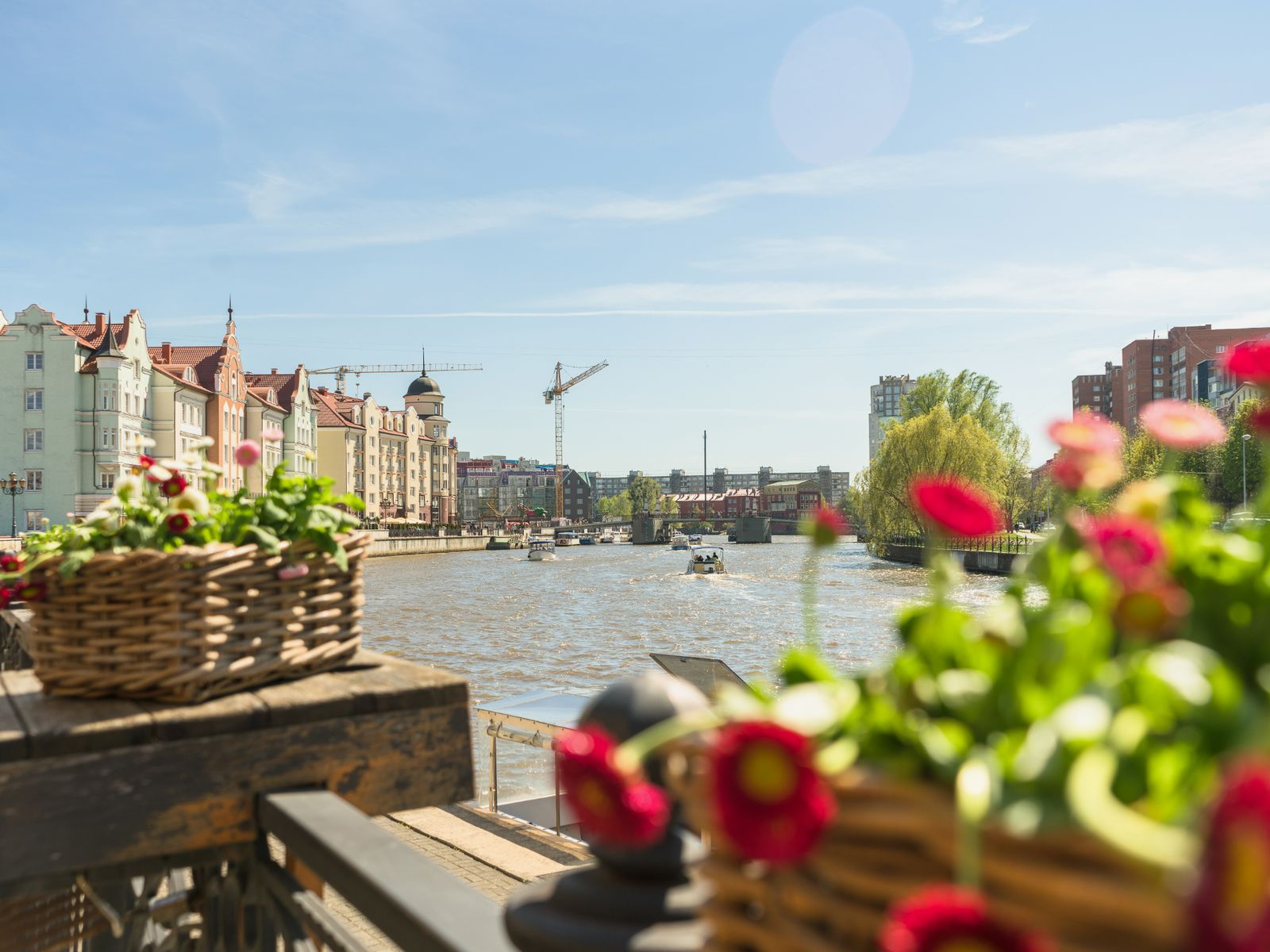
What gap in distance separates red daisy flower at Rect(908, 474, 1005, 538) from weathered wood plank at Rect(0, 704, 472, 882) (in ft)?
4.97

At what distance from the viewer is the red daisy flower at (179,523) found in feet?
7.30

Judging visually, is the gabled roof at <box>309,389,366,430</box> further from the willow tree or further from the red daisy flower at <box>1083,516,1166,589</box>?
the red daisy flower at <box>1083,516,1166,589</box>

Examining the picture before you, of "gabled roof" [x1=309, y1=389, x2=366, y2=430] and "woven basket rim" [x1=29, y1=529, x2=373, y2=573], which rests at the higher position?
"gabled roof" [x1=309, y1=389, x2=366, y2=430]

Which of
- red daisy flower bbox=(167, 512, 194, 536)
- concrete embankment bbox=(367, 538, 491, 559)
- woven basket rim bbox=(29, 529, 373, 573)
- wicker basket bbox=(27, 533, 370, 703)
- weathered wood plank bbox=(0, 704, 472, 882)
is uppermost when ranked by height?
red daisy flower bbox=(167, 512, 194, 536)

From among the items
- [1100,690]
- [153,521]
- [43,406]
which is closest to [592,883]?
[1100,690]

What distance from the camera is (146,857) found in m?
1.91

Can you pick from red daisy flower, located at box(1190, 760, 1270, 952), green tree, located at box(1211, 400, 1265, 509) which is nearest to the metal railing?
red daisy flower, located at box(1190, 760, 1270, 952)

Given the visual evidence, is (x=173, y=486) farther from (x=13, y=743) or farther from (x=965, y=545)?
(x=965, y=545)

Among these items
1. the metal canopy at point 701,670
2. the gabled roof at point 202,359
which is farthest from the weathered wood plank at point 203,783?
the gabled roof at point 202,359

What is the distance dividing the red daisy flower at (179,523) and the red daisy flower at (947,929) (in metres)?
1.98

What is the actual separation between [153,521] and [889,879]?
6.61 ft

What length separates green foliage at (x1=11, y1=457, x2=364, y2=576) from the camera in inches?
89.2

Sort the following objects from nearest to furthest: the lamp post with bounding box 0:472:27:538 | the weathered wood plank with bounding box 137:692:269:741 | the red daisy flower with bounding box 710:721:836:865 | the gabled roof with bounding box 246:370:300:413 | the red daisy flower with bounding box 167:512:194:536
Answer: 1. the red daisy flower with bounding box 710:721:836:865
2. the weathered wood plank with bounding box 137:692:269:741
3. the red daisy flower with bounding box 167:512:194:536
4. the lamp post with bounding box 0:472:27:538
5. the gabled roof with bounding box 246:370:300:413

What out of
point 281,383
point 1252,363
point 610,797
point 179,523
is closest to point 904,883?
point 610,797
